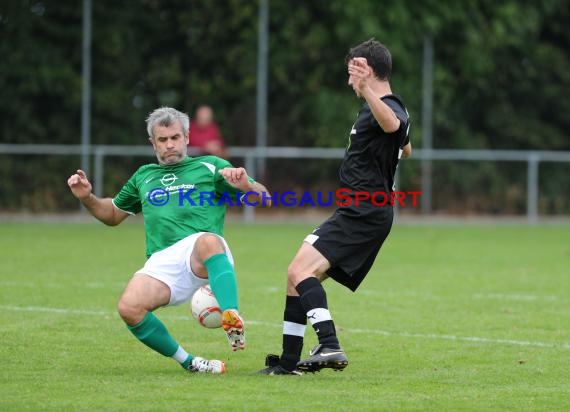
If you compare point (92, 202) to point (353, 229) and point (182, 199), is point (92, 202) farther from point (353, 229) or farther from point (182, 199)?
point (353, 229)

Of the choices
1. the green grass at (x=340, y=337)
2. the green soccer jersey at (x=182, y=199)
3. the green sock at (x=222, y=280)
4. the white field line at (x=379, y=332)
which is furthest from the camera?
the white field line at (x=379, y=332)

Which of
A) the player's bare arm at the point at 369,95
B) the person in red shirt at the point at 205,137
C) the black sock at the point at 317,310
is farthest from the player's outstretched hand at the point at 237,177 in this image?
the person in red shirt at the point at 205,137

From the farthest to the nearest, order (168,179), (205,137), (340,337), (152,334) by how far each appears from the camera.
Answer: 1. (205,137)
2. (340,337)
3. (168,179)
4. (152,334)

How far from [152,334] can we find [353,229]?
1307 millimetres

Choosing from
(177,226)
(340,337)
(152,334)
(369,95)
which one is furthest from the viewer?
(340,337)

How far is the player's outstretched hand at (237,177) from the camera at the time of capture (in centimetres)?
683

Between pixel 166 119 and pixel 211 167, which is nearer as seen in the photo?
pixel 166 119

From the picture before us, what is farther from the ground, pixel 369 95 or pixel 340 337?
pixel 369 95

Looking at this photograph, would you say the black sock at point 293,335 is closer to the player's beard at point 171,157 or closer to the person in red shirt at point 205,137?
the player's beard at point 171,157

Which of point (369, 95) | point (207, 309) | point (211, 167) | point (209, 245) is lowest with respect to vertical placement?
point (207, 309)

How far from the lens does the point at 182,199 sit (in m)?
7.18

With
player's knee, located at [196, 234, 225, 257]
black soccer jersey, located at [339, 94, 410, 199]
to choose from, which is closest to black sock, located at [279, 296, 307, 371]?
player's knee, located at [196, 234, 225, 257]

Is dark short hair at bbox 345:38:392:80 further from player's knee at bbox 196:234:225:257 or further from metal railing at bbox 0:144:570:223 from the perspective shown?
metal railing at bbox 0:144:570:223

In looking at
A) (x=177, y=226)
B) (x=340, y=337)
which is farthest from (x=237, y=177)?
(x=340, y=337)
